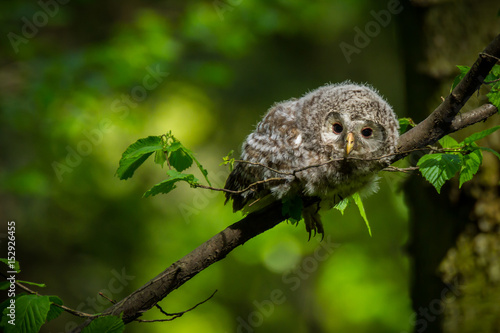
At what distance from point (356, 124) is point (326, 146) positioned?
137 millimetres

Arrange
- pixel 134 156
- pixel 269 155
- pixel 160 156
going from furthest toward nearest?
pixel 269 155
pixel 160 156
pixel 134 156

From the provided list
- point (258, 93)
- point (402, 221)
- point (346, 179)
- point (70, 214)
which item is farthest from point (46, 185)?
point (402, 221)

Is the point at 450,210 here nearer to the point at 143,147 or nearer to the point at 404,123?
the point at 404,123

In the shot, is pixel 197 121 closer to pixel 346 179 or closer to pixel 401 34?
pixel 401 34

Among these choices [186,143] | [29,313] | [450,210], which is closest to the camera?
[29,313]

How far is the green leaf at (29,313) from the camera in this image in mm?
1376

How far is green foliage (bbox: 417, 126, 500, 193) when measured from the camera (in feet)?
4.59

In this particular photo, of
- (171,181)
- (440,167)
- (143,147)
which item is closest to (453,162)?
(440,167)

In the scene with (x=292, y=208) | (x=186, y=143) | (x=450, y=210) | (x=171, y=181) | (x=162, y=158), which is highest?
(x=186, y=143)

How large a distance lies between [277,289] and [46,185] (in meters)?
3.26

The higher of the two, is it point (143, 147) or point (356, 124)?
point (143, 147)

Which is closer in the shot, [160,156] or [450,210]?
[160,156]

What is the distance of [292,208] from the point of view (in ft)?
5.42

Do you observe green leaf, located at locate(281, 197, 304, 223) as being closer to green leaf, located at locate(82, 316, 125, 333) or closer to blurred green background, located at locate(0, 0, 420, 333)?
green leaf, located at locate(82, 316, 125, 333)
